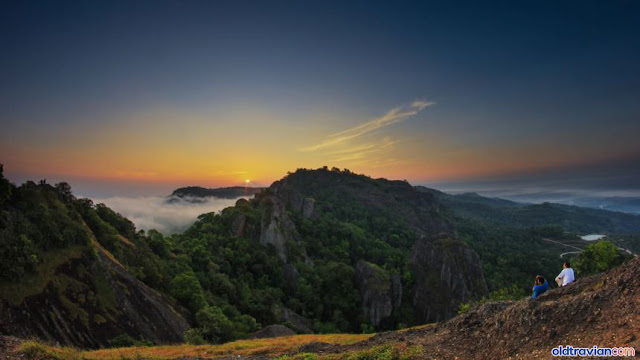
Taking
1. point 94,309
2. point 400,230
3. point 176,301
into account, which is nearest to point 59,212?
point 94,309

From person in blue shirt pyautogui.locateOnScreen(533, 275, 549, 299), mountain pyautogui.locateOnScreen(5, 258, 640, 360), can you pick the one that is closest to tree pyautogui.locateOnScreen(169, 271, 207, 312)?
mountain pyautogui.locateOnScreen(5, 258, 640, 360)

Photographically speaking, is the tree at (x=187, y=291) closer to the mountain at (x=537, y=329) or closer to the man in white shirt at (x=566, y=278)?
the mountain at (x=537, y=329)

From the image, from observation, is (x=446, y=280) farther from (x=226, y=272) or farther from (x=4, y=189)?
(x=4, y=189)

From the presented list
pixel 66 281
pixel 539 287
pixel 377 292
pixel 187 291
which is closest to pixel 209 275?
pixel 187 291

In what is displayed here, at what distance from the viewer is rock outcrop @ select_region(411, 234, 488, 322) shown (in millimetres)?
70875

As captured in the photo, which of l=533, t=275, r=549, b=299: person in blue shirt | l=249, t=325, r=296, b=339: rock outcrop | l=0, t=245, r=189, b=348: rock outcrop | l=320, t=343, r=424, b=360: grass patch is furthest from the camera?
l=249, t=325, r=296, b=339: rock outcrop

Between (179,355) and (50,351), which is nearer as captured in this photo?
(50,351)

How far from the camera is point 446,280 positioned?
73500 millimetres

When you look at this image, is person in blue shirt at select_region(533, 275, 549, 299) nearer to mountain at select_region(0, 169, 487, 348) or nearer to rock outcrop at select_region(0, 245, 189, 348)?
mountain at select_region(0, 169, 487, 348)

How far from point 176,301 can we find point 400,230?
124521mm

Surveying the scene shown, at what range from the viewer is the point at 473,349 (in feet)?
47.6

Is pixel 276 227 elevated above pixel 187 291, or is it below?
above

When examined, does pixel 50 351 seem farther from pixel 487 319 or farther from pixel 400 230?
pixel 400 230

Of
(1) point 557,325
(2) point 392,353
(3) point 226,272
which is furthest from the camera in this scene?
(3) point 226,272
